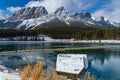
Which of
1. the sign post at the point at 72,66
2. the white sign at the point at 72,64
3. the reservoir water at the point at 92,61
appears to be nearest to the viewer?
the sign post at the point at 72,66

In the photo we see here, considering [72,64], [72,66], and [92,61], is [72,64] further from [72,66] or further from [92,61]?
[92,61]

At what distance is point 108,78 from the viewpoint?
965 inches

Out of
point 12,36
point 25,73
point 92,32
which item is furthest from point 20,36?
point 25,73

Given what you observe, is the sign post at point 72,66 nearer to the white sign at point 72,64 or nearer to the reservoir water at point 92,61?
the white sign at point 72,64

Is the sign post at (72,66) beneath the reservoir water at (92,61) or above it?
above

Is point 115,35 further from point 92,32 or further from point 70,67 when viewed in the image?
point 70,67

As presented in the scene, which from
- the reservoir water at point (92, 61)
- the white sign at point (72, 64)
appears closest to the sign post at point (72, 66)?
the white sign at point (72, 64)

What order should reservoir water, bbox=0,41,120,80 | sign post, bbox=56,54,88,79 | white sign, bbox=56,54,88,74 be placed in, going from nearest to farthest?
1. sign post, bbox=56,54,88,79
2. white sign, bbox=56,54,88,74
3. reservoir water, bbox=0,41,120,80

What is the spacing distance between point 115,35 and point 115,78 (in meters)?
134

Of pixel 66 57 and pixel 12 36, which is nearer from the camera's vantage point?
pixel 66 57

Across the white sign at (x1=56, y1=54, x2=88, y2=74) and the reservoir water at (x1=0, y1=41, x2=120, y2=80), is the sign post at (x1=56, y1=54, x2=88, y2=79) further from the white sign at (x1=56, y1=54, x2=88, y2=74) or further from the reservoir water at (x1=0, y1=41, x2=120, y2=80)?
the reservoir water at (x1=0, y1=41, x2=120, y2=80)

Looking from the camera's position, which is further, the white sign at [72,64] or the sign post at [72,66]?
the white sign at [72,64]

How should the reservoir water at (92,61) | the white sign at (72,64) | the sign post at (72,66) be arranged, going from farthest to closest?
1. the reservoir water at (92,61)
2. the white sign at (72,64)
3. the sign post at (72,66)

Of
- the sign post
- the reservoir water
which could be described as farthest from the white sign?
the reservoir water
